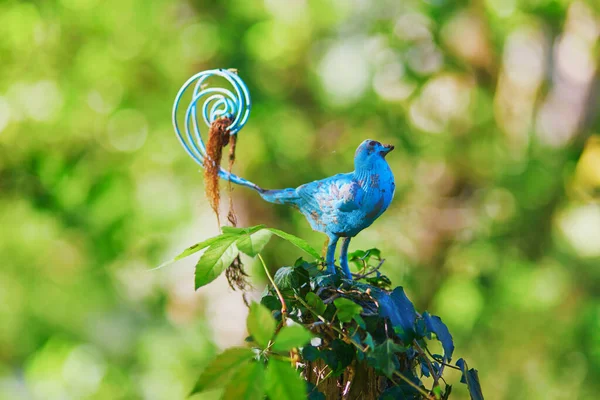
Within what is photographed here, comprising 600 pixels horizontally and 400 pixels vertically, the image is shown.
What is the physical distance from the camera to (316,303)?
0.60 meters

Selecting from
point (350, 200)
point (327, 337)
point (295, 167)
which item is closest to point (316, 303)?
A: point (327, 337)

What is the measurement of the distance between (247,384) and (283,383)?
0.02 m

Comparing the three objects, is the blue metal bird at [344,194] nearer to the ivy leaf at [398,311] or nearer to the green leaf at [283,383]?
the ivy leaf at [398,311]

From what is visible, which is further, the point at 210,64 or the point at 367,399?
the point at 210,64

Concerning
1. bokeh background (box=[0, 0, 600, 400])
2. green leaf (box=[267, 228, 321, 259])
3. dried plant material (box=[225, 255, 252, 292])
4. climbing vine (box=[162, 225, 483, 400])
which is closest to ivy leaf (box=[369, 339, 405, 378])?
climbing vine (box=[162, 225, 483, 400])

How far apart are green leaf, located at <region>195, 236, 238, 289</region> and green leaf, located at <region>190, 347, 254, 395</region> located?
10 cm

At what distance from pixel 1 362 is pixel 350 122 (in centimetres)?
174

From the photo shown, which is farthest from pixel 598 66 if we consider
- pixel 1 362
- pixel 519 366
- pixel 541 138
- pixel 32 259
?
pixel 1 362

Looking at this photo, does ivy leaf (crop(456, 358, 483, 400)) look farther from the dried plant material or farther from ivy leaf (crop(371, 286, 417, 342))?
the dried plant material

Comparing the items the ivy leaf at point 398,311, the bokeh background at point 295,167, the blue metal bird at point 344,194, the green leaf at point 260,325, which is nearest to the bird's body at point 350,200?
the blue metal bird at point 344,194

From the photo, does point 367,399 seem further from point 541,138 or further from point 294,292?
point 541,138

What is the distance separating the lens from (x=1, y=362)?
2.49 m

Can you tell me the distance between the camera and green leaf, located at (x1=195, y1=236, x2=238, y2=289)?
0.51 m

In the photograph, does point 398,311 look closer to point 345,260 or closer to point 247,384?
point 345,260
